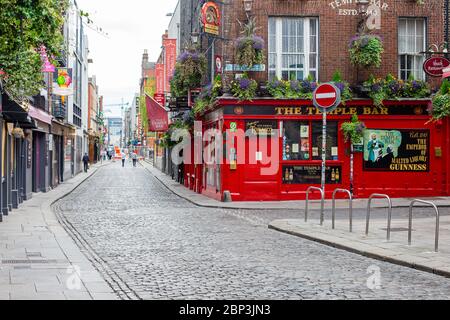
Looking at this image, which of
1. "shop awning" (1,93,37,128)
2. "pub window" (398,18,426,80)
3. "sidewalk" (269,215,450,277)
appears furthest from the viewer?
"pub window" (398,18,426,80)

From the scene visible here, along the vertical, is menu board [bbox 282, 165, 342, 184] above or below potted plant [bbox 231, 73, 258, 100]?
below

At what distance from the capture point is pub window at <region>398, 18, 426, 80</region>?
24.4 m

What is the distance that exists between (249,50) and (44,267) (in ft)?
47.8

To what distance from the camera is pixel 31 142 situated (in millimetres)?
26594

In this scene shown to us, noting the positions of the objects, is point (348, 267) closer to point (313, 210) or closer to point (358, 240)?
point (358, 240)

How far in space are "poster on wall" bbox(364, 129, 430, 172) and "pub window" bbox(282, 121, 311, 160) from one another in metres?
2.28

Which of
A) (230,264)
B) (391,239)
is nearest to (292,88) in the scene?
(391,239)

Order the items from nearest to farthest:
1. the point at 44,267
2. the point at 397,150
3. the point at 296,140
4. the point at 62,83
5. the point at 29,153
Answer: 1. the point at 44,267
2. the point at 296,140
3. the point at 397,150
4. the point at 29,153
5. the point at 62,83

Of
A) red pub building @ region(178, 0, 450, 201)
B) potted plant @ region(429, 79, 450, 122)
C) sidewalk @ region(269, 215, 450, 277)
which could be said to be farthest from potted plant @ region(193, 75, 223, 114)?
sidewalk @ region(269, 215, 450, 277)

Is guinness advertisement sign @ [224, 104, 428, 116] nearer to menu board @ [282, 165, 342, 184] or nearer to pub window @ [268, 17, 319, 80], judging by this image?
pub window @ [268, 17, 319, 80]

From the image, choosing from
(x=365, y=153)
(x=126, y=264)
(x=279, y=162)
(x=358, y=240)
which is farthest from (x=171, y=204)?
(x=126, y=264)

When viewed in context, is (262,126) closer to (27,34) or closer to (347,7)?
(347,7)

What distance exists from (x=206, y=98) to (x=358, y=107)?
636cm

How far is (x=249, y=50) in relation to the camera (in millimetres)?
22578
